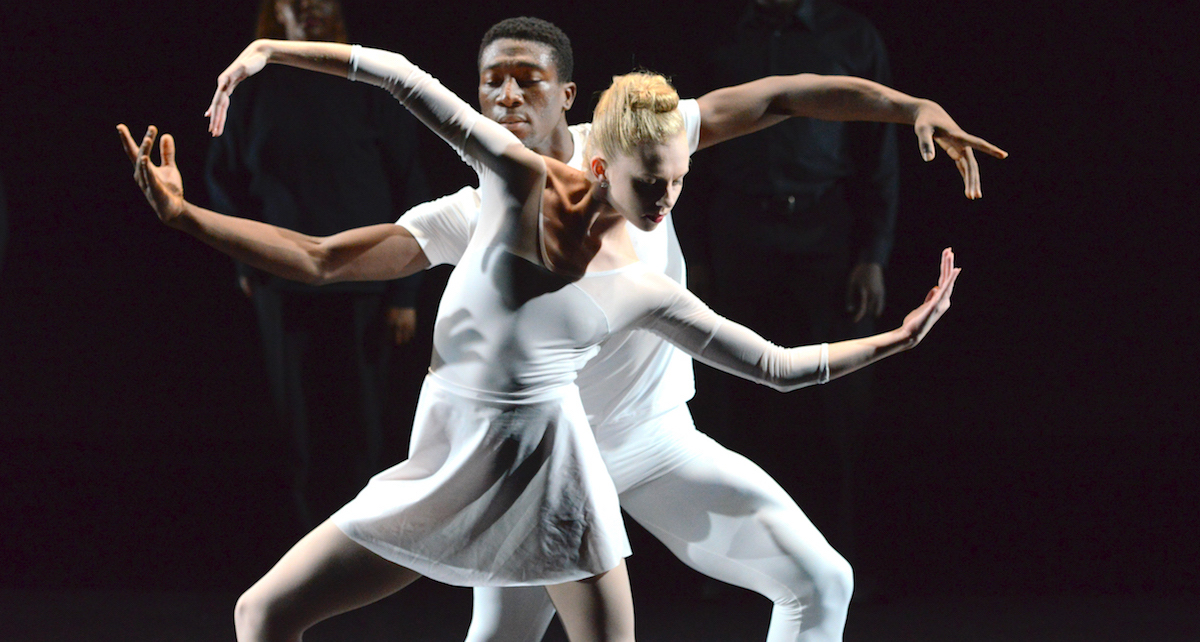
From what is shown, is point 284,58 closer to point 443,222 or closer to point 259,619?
A: point 443,222

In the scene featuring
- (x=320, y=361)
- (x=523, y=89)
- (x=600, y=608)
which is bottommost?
(x=600, y=608)

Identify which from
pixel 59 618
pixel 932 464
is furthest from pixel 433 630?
pixel 932 464

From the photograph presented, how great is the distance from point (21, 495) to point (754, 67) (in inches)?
118

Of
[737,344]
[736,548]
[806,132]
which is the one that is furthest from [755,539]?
[806,132]

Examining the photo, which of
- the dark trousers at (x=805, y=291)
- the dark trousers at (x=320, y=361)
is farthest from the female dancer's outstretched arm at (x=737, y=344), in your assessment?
the dark trousers at (x=320, y=361)

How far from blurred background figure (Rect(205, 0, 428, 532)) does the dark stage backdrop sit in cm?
55

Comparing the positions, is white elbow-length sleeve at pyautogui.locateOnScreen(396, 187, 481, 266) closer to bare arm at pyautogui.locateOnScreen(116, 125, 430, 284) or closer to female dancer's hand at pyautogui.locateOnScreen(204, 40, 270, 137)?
bare arm at pyautogui.locateOnScreen(116, 125, 430, 284)

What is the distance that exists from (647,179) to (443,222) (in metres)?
0.47

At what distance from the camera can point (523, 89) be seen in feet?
7.15

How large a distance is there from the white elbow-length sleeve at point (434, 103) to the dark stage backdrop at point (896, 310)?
5.62 feet

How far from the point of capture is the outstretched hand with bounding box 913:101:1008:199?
187 centimetres

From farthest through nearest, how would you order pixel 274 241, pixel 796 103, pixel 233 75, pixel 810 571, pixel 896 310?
pixel 896 310, pixel 796 103, pixel 810 571, pixel 274 241, pixel 233 75

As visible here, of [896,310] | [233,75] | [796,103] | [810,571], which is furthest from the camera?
[896,310]

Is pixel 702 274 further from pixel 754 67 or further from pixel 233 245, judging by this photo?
pixel 233 245
